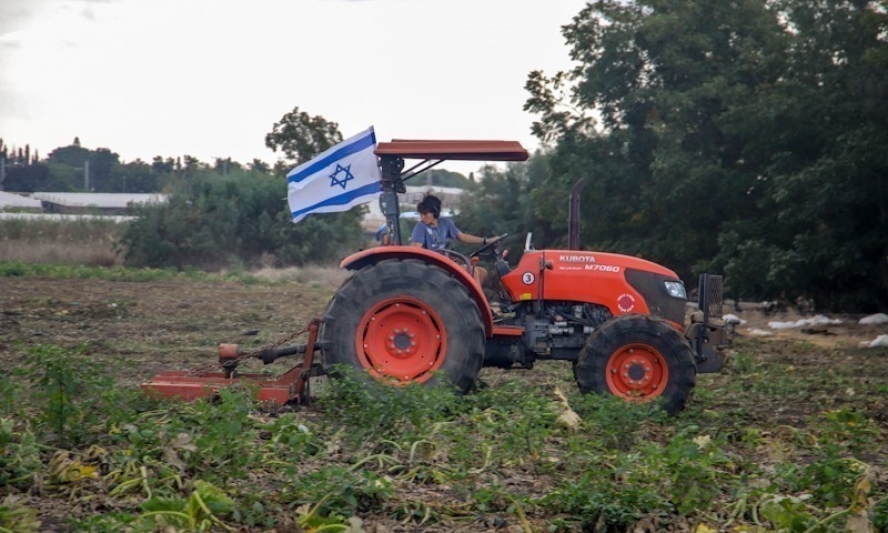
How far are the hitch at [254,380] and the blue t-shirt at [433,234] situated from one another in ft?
3.80

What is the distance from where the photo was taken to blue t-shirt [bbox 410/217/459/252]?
969cm

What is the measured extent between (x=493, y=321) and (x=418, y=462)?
2975 mm

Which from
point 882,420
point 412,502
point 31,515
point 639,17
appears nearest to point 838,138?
point 639,17

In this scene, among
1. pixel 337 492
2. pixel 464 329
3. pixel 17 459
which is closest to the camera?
pixel 337 492

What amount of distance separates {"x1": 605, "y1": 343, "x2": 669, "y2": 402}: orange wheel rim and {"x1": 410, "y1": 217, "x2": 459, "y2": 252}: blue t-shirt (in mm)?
1785

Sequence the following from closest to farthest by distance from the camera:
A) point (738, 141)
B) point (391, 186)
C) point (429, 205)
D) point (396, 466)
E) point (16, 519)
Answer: point (16, 519) → point (396, 466) → point (391, 186) → point (429, 205) → point (738, 141)

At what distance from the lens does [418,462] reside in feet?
22.2

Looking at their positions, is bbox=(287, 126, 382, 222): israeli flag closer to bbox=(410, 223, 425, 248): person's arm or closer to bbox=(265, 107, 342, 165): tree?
bbox=(410, 223, 425, 248): person's arm

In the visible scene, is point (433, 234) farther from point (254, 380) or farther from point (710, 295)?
point (710, 295)

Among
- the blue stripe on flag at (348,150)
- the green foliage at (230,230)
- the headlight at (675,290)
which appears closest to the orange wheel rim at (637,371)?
the headlight at (675,290)

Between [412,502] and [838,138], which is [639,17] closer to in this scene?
[838,138]

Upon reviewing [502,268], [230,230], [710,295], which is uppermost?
[230,230]

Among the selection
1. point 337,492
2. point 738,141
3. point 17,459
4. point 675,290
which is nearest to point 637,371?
point 675,290

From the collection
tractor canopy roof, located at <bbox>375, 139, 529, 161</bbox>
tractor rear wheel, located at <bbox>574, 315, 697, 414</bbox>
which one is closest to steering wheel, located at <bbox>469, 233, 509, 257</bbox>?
tractor canopy roof, located at <bbox>375, 139, 529, 161</bbox>
